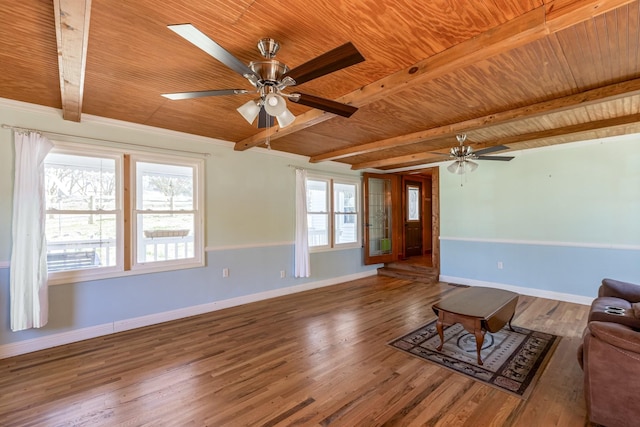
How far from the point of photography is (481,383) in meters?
2.39

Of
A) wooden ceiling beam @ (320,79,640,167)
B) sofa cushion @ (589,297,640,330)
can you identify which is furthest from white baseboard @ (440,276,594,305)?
wooden ceiling beam @ (320,79,640,167)

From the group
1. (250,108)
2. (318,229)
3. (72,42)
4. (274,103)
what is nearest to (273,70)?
(274,103)

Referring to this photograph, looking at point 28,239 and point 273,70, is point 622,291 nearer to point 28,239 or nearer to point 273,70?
point 273,70

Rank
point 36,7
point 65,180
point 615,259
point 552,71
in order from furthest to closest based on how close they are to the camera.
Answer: point 615,259 < point 65,180 < point 552,71 < point 36,7

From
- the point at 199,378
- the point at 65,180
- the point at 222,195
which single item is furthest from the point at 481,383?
the point at 65,180

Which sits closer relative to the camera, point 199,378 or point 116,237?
point 199,378

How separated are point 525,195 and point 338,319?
12.6ft

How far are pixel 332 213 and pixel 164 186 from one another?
123 inches

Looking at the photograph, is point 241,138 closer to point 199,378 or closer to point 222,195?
point 222,195

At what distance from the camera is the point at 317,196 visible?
19.1 ft

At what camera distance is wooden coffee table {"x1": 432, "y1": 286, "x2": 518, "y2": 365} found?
2.64 metres

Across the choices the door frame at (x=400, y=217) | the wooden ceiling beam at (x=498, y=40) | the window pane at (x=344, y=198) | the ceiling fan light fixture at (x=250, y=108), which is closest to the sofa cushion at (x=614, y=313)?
the wooden ceiling beam at (x=498, y=40)

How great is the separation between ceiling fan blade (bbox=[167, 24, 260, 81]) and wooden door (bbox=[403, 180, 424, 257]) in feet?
21.3

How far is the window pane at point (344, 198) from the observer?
613cm
